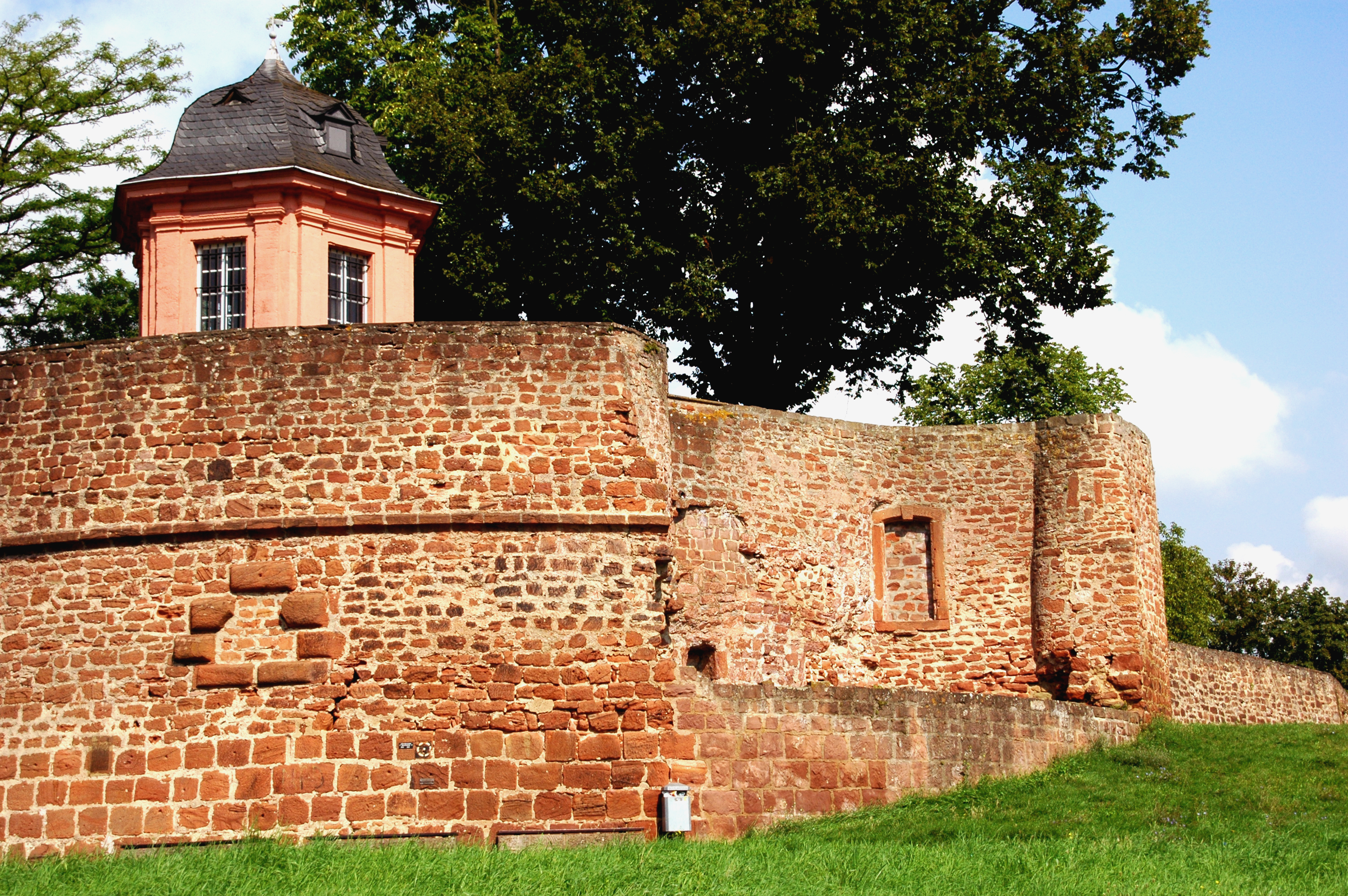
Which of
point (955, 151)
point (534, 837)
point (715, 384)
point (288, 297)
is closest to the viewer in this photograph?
point (534, 837)

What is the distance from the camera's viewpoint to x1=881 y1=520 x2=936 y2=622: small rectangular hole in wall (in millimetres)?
19594

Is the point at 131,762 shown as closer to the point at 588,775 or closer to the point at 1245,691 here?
the point at 588,775

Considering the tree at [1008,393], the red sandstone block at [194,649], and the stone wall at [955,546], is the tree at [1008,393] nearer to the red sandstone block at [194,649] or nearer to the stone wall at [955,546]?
the stone wall at [955,546]

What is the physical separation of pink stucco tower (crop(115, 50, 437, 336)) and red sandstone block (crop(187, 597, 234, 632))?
5.60 meters

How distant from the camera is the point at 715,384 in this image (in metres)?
25.0

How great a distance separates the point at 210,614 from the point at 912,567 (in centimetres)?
860

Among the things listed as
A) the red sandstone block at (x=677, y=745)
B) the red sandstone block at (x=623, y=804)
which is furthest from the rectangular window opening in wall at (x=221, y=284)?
the red sandstone block at (x=623, y=804)

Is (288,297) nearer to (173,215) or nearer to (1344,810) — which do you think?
(173,215)

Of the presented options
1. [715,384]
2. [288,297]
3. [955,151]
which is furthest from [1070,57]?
[288,297]

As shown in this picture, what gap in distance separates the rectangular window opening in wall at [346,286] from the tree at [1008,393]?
44.8ft

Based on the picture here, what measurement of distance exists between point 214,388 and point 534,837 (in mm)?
4761

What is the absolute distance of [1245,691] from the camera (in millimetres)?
24000

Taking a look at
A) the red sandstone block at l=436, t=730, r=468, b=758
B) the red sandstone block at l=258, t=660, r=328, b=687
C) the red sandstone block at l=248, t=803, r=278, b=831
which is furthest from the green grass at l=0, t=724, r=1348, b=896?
the red sandstone block at l=258, t=660, r=328, b=687

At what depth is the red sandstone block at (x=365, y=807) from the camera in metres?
13.5
